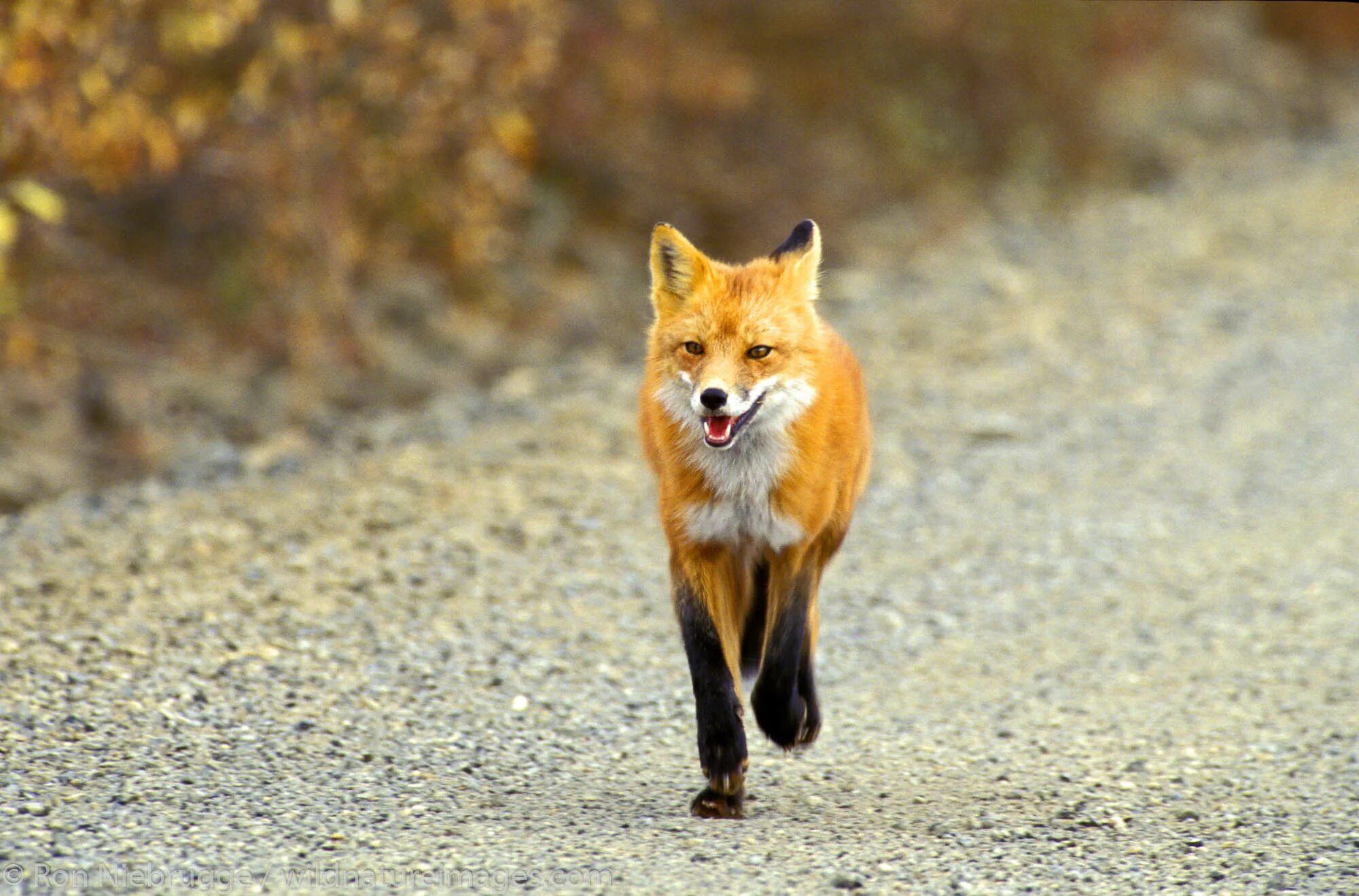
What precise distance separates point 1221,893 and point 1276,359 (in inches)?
272

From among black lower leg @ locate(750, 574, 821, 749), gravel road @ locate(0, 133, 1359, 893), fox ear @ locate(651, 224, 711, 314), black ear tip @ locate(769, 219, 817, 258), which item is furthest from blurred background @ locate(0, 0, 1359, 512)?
black lower leg @ locate(750, 574, 821, 749)

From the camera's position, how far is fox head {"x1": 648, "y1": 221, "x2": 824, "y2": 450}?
427 centimetres

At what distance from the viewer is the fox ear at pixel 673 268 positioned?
179 inches

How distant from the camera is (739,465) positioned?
443 cm

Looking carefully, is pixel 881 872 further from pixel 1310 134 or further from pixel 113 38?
pixel 1310 134

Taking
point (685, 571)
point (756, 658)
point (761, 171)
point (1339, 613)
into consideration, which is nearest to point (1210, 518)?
point (1339, 613)

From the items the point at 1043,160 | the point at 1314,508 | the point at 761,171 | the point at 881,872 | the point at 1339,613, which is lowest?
the point at 881,872

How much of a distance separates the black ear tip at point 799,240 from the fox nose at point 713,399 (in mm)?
701

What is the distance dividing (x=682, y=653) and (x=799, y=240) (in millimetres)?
2051

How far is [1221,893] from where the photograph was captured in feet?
13.7

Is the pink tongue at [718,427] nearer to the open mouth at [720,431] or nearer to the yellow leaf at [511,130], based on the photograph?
the open mouth at [720,431]

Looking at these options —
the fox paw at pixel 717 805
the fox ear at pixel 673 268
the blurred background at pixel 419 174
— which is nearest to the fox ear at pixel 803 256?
the fox ear at pixel 673 268

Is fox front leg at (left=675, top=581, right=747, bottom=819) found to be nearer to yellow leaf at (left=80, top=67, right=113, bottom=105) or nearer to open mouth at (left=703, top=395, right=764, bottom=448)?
open mouth at (left=703, top=395, right=764, bottom=448)

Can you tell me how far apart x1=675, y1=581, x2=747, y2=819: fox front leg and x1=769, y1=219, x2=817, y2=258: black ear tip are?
105 cm
